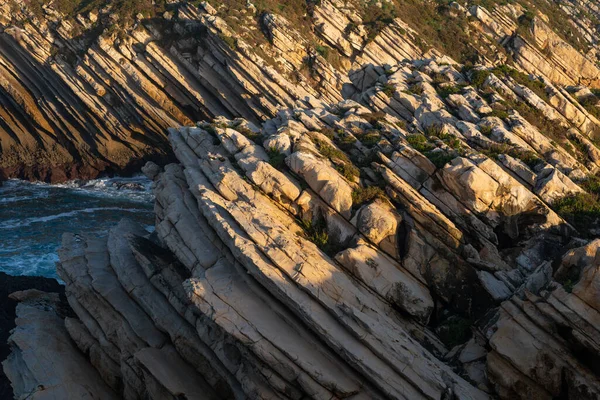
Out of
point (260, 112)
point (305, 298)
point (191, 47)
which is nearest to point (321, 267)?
point (305, 298)

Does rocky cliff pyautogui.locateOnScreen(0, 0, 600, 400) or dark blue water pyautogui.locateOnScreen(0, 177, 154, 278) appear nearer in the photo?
rocky cliff pyautogui.locateOnScreen(0, 0, 600, 400)

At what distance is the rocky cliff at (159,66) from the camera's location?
45812mm

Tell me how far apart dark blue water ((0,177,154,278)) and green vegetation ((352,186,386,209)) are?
22.4 metres

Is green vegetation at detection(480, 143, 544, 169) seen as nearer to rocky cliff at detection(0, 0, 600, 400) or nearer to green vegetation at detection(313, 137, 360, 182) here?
rocky cliff at detection(0, 0, 600, 400)

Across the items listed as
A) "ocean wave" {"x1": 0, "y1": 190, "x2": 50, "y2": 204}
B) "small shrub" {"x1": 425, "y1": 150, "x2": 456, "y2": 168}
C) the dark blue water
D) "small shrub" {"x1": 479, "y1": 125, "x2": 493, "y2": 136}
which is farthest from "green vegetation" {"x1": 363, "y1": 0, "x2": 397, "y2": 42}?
"ocean wave" {"x1": 0, "y1": 190, "x2": 50, "y2": 204}

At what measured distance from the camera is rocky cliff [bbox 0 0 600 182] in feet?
150

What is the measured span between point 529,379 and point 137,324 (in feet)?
46.7

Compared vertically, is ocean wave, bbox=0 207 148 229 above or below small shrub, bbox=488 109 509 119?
below

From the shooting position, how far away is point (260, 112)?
44094 millimetres

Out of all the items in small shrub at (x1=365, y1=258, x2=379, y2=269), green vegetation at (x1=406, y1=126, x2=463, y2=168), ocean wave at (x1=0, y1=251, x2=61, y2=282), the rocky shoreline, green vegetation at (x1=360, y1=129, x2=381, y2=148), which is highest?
green vegetation at (x1=406, y1=126, x2=463, y2=168)

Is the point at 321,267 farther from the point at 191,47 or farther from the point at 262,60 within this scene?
the point at 191,47

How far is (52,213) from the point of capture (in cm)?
4009

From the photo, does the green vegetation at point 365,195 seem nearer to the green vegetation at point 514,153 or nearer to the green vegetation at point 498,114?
the green vegetation at point 514,153

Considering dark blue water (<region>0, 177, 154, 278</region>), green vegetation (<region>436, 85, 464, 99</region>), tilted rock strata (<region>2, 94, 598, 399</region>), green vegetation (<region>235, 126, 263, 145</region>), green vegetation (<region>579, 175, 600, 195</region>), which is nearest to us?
tilted rock strata (<region>2, 94, 598, 399</region>)
